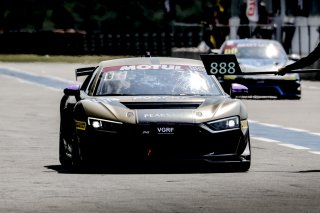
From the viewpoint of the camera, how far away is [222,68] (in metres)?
15.1

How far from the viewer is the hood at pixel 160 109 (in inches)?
567

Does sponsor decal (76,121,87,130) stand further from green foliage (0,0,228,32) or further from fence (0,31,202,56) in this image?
green foliage (0,0,228,32)

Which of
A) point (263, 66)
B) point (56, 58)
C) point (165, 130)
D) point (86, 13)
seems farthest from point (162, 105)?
point (86, 13)

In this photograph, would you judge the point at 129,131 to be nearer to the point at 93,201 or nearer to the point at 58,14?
the point at 93,201

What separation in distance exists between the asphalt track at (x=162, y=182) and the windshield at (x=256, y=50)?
10518 millimetres

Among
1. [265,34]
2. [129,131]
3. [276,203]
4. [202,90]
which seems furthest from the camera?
[265,34]

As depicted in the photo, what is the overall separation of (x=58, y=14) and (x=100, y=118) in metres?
97.8

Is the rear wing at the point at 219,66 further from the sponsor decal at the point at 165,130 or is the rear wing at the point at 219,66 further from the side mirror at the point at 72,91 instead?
the side mirror at the point at 72,91

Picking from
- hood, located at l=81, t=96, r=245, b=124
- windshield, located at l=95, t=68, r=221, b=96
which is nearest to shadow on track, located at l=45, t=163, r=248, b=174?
hood, located at l=81, t=96, r=245, b=124

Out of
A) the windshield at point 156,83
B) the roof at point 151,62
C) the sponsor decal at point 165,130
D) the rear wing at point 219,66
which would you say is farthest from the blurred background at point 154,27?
the sponsor decal at point 165,130

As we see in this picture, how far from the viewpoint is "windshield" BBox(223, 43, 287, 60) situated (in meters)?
33.8

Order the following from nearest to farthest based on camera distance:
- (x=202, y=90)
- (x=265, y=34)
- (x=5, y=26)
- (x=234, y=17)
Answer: (x=202, y=90), (x=265, y=34), (x=234, y=17), (x=5, y=26)

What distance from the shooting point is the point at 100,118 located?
1442 centimetres

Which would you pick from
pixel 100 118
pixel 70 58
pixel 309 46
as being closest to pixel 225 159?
pixel 100 118
